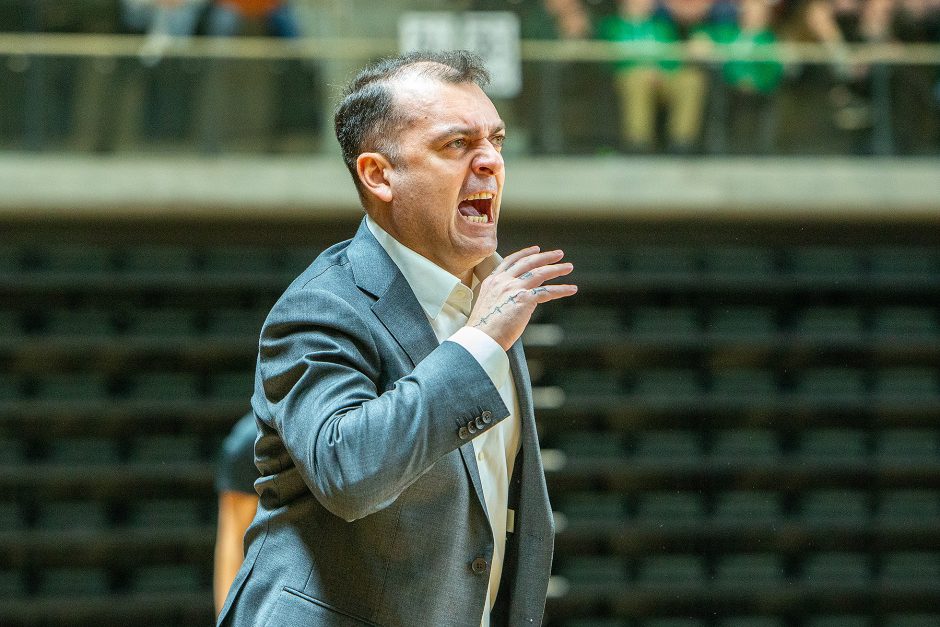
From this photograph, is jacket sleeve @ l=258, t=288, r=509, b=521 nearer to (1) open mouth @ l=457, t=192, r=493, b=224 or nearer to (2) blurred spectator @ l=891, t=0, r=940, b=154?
(1) open mouth @ l=457, t=192, r=493, b=224

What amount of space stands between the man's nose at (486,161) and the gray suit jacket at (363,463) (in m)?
0.18

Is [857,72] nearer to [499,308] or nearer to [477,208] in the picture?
[477,208]

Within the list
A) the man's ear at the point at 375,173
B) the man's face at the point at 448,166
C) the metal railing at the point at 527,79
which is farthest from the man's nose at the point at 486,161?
the metal railing at the point at 527,79

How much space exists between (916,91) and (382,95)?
21.0 ft

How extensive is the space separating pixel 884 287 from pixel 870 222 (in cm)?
46

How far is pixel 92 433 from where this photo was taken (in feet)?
22.7

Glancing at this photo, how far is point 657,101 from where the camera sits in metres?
7.02

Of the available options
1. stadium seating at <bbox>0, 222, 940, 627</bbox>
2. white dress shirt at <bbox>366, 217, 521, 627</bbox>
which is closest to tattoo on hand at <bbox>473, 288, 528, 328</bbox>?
white dress shirt at <bbox>366, 217, 521, 627</bbox>

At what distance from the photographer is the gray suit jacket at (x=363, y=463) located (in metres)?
1.23

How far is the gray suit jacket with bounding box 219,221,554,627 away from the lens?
1.23 m

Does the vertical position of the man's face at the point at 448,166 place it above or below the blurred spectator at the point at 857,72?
below

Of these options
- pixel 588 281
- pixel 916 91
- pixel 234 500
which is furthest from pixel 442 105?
pixel 916 91

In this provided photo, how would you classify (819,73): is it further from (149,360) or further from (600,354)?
(149,360)

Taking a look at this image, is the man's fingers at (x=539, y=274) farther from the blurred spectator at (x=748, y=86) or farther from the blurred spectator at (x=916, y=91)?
the blurred spectator at (x=916, y=91)
